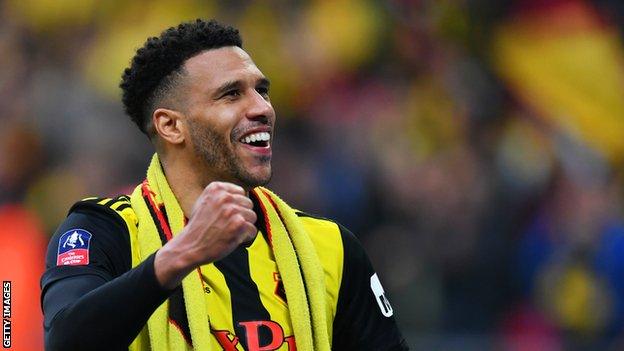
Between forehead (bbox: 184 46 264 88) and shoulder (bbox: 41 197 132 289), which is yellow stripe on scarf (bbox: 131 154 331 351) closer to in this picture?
shoulder (bbox: 41 197 132 289)

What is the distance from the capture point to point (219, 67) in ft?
9.92

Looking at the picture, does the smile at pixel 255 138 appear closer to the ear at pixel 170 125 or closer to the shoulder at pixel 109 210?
the ear at pixel 170 125

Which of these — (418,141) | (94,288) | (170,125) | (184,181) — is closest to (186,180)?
(184,181)

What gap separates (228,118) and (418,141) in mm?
3539

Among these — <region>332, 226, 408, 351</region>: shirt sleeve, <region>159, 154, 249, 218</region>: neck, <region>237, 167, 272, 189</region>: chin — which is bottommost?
<region>332, 226, 408, 351</region>: shirt sleeve

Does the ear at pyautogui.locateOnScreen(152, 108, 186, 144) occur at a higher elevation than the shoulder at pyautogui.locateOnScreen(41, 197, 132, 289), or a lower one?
higher

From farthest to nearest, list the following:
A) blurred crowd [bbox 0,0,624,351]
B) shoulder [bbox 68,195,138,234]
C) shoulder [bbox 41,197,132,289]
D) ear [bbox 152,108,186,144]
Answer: blurred crowd [bbox 0,0,624,351] → ear [bbox 152,108,186,144] → shoulder [bbox 68,195,138,234] → shoulder [bbox 41,197,132,289]

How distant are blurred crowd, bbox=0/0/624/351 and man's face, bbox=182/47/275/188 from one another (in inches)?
129

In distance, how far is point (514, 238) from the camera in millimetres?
6246

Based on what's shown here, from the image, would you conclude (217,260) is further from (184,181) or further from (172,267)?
(184,181)

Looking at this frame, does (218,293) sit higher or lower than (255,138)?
lower

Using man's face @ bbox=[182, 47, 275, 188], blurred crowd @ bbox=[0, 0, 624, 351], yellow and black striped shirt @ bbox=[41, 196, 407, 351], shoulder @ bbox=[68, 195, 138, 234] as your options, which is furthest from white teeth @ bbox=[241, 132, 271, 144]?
blurred crowd @ bbox=[0, 0, 624, 351]

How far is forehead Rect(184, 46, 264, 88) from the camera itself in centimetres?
300

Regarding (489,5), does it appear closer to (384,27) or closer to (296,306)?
(384,27)
